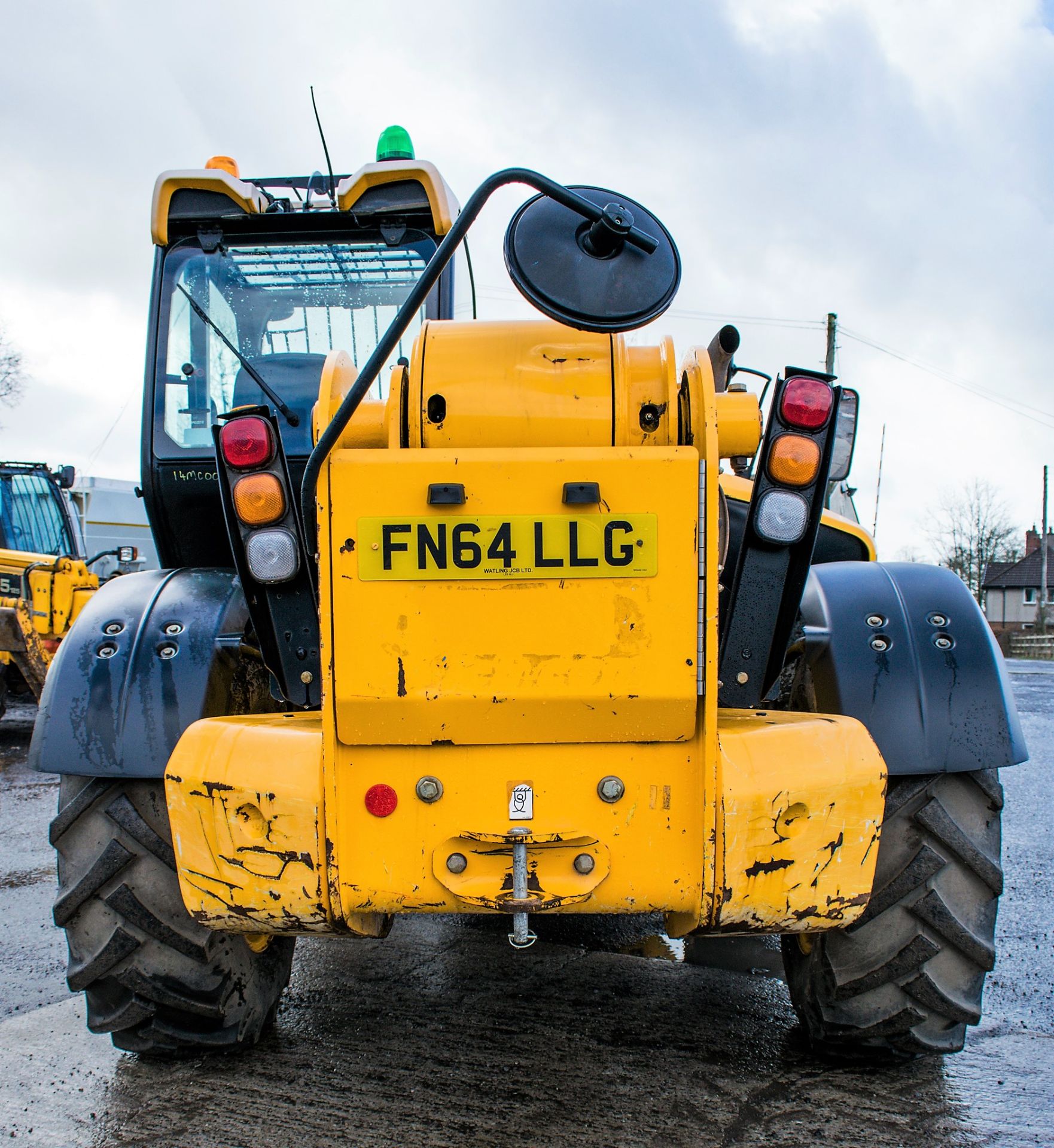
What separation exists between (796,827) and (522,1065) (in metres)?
1.19

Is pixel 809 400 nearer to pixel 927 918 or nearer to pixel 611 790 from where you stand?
pixel 611 790

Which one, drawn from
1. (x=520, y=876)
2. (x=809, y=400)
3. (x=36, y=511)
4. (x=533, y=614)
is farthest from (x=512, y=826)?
(x=36, y=511)

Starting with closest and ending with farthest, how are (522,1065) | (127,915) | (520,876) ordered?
(520,876) → (127,915) → (522,1065)

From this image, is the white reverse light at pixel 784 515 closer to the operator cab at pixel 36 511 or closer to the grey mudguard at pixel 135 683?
the grey mudguard at pixel 135 683

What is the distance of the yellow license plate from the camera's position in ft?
6.74

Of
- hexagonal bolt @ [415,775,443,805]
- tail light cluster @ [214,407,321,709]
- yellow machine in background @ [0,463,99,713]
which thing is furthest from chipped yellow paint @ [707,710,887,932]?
yellow machine in background @ [0,463,99,713]

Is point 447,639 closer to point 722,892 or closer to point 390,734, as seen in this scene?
point 390,734

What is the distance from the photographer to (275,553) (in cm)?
237

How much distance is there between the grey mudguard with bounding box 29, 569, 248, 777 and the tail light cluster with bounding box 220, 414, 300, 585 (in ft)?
1.02

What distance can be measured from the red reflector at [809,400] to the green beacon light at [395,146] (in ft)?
6.77

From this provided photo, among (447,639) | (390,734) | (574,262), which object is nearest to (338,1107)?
(390,734)

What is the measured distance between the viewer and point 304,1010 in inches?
121

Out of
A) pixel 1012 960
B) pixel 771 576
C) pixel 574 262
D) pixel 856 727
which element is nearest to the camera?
pixel 574 262

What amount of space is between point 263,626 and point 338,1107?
1.20m
